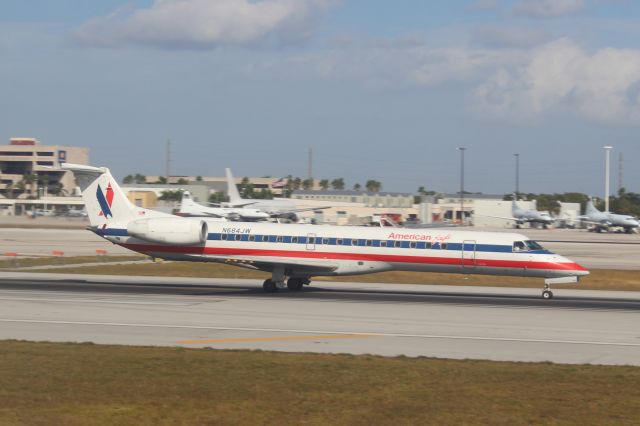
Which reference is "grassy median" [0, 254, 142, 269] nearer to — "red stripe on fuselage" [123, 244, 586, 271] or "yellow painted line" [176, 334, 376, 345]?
"red stripe on fuselage" [123, 244, 586, 271]

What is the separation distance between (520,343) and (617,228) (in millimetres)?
98475

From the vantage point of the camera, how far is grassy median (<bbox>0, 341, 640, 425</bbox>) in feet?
41.2

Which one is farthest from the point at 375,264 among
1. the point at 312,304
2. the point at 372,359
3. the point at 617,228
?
the point at 617,228

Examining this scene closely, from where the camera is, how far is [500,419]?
41.2 feet

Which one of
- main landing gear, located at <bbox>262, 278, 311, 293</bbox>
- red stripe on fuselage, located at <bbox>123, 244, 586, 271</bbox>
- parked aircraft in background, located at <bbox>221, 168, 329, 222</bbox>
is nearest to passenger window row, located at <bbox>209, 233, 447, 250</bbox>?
red stripe on fuselage, located at <bbox>123, 244, 586, 271</bbox>

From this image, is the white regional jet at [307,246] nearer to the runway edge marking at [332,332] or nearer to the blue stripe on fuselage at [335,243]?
the blue stripe on fuselage at [335,243]

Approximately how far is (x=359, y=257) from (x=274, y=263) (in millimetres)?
3350

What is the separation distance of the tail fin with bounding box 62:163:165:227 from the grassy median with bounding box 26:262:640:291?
21.4 feet

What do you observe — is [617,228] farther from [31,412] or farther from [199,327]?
[31,412]

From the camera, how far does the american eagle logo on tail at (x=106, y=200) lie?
35719 mm

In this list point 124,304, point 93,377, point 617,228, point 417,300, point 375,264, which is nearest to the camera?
point 93,377

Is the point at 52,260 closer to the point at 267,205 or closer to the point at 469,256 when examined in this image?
the point at 469,256

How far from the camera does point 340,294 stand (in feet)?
108

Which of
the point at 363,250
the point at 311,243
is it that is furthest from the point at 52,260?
the point at 363,250
